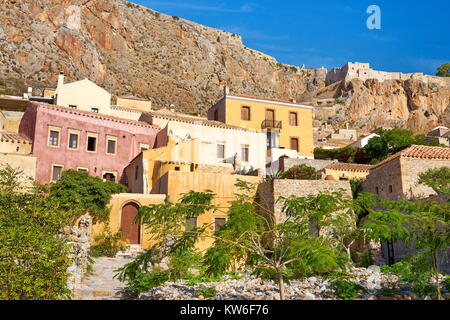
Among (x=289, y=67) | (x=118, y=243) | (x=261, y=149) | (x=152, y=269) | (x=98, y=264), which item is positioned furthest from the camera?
(x=289, y=67)

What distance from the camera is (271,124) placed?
39156mm

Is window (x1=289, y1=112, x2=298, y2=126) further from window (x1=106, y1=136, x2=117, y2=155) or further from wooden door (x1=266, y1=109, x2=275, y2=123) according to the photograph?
window (x1=106, y1=136, x2=117, y2=155)

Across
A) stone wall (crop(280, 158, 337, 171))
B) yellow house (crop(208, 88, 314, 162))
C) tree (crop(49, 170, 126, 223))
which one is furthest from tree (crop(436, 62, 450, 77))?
tree (crop(49, 170, 126, 223))

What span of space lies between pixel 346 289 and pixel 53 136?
24.1 m

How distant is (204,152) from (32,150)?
1145 centimetres

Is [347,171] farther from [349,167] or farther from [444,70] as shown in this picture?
[444,70]

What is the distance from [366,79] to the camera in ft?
295

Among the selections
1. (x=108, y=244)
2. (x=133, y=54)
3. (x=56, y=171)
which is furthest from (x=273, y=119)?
(x=133, y=54)

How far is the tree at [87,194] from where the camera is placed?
74.2 ft

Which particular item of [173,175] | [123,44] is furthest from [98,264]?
[123,44]

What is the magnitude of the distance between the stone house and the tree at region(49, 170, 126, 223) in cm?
1513

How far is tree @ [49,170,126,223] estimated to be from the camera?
891 inches

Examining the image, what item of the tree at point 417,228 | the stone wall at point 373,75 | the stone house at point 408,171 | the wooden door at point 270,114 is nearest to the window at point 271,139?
the wooden door at point 270,114
